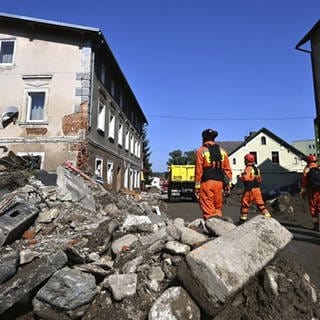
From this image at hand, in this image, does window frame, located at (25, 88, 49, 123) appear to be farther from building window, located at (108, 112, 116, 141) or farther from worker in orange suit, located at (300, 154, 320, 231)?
worker in orange suit, located at (300, 154, 320, 231)

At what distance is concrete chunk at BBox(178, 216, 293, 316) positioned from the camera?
2844 mm

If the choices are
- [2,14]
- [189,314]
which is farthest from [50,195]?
[2,14]

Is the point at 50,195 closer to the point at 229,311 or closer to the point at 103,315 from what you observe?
the point at 103,315

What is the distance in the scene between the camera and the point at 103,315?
3350 mm

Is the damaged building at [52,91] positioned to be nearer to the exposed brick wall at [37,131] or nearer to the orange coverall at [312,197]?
the exposed brick wall at [37,131]

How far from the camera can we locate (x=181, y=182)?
2167cm

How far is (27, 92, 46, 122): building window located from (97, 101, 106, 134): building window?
2.58 metres

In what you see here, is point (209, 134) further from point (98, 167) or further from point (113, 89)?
point (113, 89)

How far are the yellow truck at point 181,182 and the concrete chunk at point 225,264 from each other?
58.8 feet

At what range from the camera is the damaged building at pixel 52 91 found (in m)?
12.6

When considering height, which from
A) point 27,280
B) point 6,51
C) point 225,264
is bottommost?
point 27,280

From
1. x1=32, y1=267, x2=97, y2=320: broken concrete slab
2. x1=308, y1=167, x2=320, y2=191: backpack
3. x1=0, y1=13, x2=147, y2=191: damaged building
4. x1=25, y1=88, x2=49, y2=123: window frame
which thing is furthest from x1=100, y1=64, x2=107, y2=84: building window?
x1=32, y1=267, x2=97, y2=320: broken concrete slab

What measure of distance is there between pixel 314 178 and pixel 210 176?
422cm

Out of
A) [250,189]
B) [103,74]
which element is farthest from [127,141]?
[250,189]
